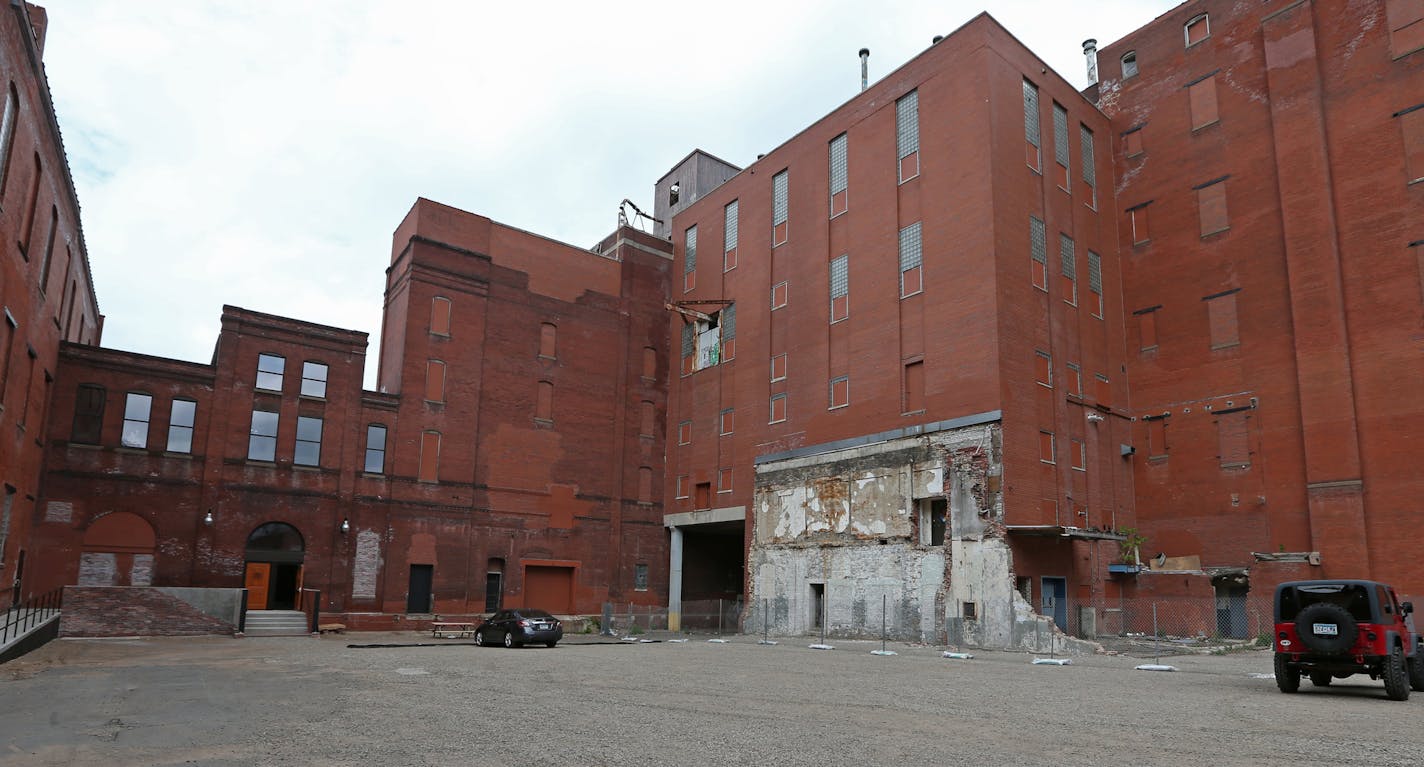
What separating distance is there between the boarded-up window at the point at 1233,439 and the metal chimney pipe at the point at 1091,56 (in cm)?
1666

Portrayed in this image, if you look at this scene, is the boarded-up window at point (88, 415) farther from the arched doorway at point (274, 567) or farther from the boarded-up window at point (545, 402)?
the boarded-up window at point (545, 402)

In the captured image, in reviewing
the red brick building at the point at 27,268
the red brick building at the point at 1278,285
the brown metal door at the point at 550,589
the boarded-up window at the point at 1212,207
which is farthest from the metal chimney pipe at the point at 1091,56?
the red brick building at the point at 27,268

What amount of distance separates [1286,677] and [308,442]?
3366cm

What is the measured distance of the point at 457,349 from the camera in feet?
132

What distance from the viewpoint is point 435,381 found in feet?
130

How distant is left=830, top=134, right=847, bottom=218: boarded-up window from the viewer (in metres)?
37.9

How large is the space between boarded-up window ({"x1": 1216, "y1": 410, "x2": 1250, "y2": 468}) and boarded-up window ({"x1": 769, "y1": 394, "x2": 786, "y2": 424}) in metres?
16.4

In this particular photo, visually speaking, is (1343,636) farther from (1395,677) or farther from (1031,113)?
(1031,113)

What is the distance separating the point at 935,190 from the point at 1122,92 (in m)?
11.8

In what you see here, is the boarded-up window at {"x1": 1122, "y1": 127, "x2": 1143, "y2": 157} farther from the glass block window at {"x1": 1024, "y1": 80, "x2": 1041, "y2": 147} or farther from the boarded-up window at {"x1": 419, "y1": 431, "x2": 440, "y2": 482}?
the boarded-up window at {"x1": 419, "y1": 431, "x2": 440, "y2": 482}

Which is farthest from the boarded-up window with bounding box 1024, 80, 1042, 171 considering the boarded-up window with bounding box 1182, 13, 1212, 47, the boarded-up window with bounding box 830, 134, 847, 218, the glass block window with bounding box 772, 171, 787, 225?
the glass block window with bounding box 772, 171, 787, 225

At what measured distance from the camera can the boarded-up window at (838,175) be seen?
124 ft

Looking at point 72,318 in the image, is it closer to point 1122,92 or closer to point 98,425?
point 98,425

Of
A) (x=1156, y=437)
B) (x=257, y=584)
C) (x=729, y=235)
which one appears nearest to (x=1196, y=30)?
(x=1156, y=437)
